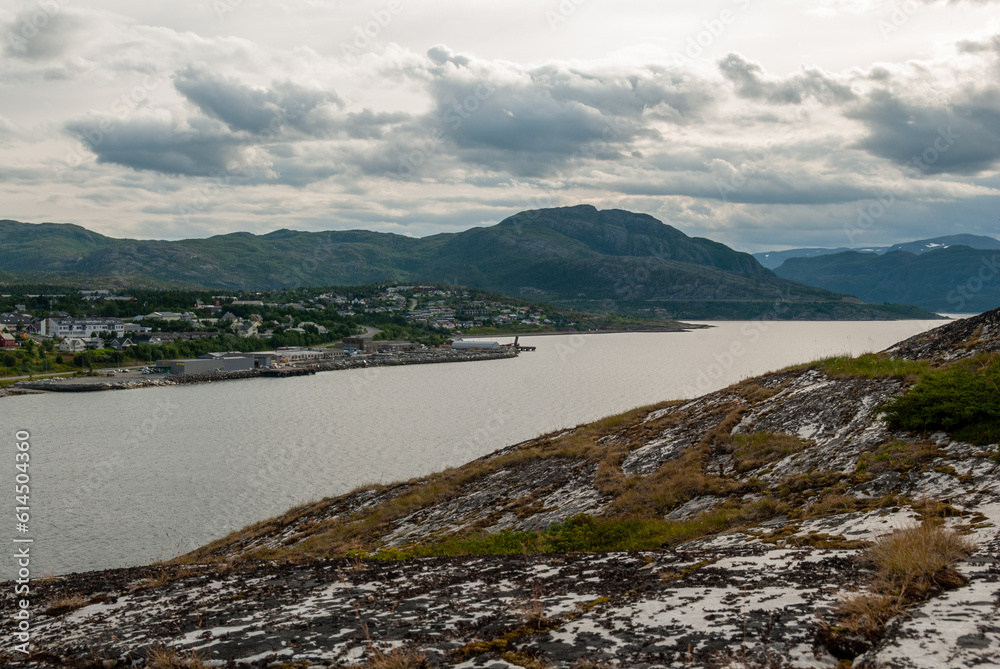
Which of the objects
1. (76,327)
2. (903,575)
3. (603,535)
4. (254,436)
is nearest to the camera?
(903,575)

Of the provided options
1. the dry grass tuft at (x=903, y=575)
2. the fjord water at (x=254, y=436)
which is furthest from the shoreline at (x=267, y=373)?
the dry grass tuft at (x=903, y=575)

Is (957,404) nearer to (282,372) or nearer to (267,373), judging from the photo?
(282,372)

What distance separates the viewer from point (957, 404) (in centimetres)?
1053

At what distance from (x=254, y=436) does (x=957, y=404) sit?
61626mm

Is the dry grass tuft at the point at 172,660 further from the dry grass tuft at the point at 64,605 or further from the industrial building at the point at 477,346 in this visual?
the industrial building at the point at 477,346

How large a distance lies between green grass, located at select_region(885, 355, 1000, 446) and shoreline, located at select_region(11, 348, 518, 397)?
4352 inches

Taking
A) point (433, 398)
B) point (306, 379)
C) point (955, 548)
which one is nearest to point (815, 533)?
point (955, 548)

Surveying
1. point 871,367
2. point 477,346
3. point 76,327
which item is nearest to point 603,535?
point 871,367

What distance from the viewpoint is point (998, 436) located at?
953cm

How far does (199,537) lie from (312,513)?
15383mm

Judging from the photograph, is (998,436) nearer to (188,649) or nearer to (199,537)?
(188,649)

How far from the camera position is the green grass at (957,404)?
10023 mm

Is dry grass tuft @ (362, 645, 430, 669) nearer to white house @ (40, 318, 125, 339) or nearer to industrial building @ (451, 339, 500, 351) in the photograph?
industrial building @ (451, 339, 500, 351)

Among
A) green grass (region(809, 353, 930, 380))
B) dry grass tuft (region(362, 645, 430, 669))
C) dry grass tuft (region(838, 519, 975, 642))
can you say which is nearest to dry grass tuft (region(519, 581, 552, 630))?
dry grass tuft (region(362, 645, 430, 669))
